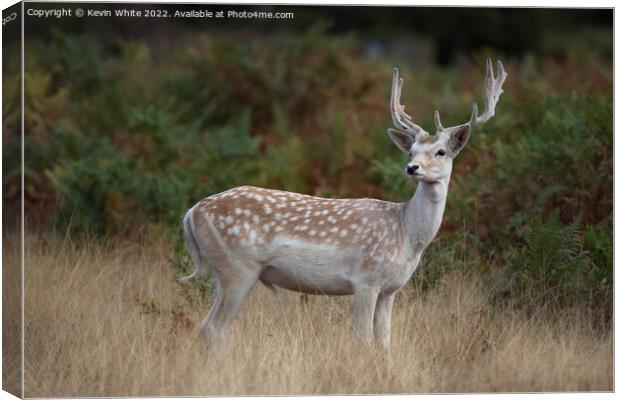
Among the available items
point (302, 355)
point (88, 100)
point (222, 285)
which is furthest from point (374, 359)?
point (88, 100)

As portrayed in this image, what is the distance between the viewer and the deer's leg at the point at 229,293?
6.07m

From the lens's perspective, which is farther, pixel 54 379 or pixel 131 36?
pixel 131 36

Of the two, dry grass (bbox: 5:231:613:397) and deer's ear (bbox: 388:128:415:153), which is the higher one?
deer's ear (bbox: 388:128:415:153)

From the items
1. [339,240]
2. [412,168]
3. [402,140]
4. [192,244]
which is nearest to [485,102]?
[402,140]

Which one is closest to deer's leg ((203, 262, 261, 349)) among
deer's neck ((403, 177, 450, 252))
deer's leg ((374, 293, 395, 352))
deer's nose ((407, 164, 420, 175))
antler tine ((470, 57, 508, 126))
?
deer's leg ((374, 293, 395, 352))

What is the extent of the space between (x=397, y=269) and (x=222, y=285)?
3.30 ft

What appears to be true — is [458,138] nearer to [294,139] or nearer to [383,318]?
[383,318]

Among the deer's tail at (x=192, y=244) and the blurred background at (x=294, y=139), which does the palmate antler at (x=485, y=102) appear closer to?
the blurred background at (x=294, y=139)

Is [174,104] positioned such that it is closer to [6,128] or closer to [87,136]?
[87,136]

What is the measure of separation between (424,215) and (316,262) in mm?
661

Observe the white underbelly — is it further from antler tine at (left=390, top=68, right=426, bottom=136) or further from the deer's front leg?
antler tine at (left=390, top=68, right=426, bottom=136)

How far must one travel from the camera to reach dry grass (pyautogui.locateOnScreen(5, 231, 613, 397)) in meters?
5.74

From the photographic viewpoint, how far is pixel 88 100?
41.6 feet

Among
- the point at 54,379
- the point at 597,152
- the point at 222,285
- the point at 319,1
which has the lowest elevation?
the point at 54,379
